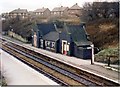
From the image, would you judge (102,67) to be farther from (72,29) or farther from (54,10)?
(54,10)

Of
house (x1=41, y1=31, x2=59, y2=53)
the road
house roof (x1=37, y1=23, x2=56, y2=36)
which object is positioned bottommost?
the road

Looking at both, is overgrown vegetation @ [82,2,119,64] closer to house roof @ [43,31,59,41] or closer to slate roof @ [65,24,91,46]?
slate roof @ [65,24,91,46]

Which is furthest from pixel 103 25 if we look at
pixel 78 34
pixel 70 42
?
pixel 70 42

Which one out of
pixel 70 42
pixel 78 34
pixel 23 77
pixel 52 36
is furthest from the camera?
pixel 52 36

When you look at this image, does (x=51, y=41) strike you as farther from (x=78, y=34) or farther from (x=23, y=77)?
(x=23, y=77)

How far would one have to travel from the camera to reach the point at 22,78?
11.7m

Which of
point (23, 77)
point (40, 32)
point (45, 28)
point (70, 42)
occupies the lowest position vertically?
point (23, 77)

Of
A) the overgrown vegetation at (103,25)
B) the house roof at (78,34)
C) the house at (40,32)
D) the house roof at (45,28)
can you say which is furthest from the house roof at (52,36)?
the overgrown vegetation at (103,25)

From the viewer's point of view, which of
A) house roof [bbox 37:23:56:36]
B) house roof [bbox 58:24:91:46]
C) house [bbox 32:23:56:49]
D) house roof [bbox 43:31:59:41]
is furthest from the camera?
house roof [bbox 37:23:56:36]

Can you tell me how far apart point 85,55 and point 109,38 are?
3020 millimetres

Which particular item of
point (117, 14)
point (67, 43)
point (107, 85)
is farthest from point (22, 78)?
point (117, 14)

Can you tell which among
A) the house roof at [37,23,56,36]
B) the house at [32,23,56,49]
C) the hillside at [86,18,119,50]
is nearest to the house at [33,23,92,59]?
the house at [32,23,56,49]

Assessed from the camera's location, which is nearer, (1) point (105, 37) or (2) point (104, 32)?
(1) point (105, 37)

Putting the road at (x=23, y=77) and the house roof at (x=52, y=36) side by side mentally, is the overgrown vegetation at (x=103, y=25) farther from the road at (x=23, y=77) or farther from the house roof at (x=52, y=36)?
the road at (x=23, y=77)
